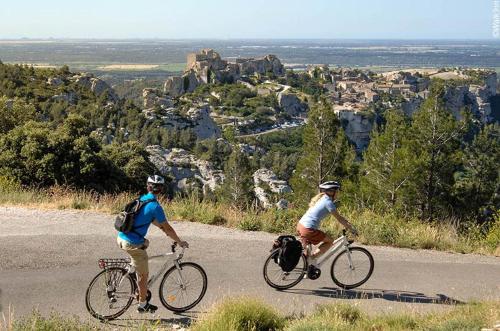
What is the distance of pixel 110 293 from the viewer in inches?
256

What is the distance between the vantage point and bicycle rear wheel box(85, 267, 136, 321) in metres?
6.45

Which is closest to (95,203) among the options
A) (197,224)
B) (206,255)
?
(197,224)

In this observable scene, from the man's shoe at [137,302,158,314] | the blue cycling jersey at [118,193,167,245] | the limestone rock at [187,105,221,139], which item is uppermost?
the blue cycling jersey at [118,193,167,245]

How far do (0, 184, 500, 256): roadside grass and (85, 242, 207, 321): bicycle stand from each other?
3.66 m

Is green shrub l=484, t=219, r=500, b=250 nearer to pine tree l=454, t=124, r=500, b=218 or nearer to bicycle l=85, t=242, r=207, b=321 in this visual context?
bicycle l=85, t=242, r=207, b=321

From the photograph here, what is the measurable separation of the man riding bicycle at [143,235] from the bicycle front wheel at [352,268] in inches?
93.4

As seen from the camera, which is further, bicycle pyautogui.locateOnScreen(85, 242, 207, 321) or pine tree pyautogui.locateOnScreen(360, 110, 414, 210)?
pine tree pyautogui.locateOnScreen(360, 110, 414, 210)

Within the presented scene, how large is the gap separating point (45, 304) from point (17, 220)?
448 centimetres

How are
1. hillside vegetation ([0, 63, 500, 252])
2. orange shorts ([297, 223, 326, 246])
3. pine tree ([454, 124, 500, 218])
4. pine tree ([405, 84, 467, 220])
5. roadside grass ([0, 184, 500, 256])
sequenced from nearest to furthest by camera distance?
orange shorts ([297, 223, 326, 246]) < roadside grass ([0, 184, 500, 256]) < hillside vegetation ([0, 63, 500, 252]) < pine tree ([405, 84, 467, 220]) < pine tree ([454, 124, 500, 218])

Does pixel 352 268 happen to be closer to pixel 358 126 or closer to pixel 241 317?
pixel 241 317

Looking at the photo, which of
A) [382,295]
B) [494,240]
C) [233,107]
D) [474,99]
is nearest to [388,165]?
[494,240]

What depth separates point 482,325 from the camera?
6.03 metres

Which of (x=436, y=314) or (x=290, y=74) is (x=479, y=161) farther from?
(x=290, y=74)

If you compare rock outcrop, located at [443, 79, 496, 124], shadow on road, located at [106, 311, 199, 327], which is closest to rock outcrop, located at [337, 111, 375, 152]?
rock outcrop, located at [443, 79, 496, 124]
